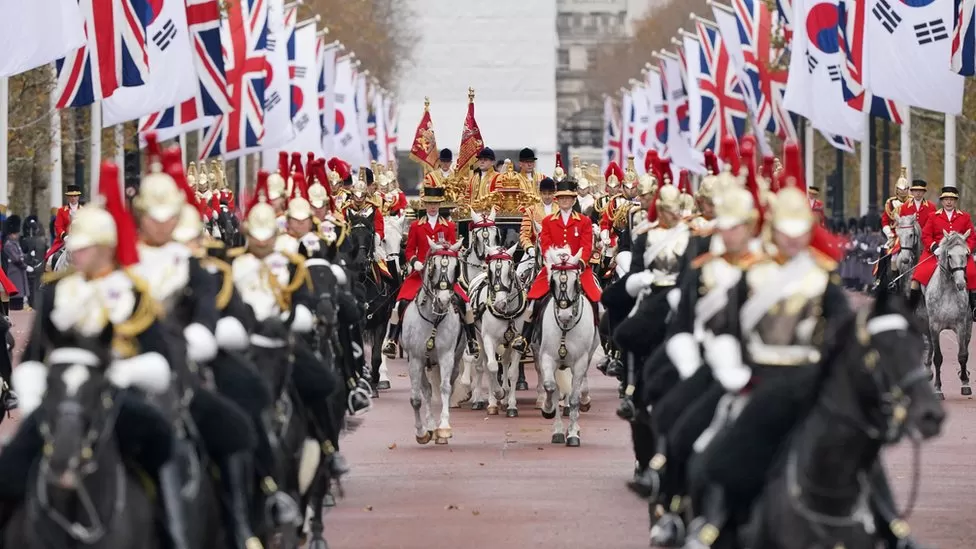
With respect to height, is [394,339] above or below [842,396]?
below

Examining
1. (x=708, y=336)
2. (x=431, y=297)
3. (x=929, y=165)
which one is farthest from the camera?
(x=929, y=165)

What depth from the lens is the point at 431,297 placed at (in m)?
21.2

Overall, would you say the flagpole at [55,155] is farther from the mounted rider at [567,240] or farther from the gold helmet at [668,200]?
the gold helmet at [668,200]

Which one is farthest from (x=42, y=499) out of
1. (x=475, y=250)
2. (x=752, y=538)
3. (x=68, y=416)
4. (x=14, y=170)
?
(x=14, y=170)

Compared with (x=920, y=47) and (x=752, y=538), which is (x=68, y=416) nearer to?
(x=752, y=538)

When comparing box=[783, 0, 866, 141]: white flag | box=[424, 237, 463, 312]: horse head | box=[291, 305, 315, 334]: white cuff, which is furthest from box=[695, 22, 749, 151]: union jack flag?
box=[291, 305, 315, 334]: white cuff

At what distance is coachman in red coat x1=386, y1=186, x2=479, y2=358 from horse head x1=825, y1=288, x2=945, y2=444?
451 inches

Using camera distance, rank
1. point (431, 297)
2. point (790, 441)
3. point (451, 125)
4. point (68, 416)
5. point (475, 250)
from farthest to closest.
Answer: point (451, 125)
point (475, 250)
point (431, 297)
point (790, 441)
point (68, 416)

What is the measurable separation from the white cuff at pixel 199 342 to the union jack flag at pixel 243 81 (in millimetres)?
27271

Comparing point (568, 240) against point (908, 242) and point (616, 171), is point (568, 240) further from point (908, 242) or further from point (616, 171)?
point (616, 171)

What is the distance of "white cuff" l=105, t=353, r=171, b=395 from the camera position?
9977 millimetres

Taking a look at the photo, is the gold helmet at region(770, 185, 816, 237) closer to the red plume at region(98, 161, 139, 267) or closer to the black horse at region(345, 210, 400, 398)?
the red plume at region(98, 161, 139, 267)

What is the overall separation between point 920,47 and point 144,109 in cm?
967

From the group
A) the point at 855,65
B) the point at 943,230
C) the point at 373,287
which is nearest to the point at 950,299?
the point at 943,230
